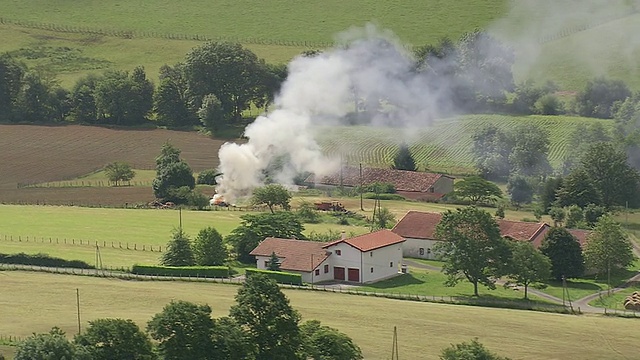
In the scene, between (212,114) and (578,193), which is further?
(212,114)

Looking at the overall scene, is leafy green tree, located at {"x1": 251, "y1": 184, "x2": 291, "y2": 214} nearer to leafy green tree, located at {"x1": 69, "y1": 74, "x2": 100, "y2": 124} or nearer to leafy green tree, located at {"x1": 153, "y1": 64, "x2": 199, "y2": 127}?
leafy green tree, located at {"x1": 153, "y1": 64, "x2": 199, "y2": 127}

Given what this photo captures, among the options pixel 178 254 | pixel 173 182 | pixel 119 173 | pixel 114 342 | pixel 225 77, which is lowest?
pixel 114 342

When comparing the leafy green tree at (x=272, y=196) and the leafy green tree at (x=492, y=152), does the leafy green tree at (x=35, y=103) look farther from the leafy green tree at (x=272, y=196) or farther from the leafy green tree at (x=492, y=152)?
the leafy green tree at (x=272, y=196)

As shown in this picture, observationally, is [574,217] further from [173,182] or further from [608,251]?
[173,182]

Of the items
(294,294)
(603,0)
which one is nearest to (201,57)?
(603,0)

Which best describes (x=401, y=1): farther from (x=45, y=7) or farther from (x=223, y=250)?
(x=223, y=250)

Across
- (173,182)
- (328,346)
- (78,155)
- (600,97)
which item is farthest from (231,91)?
(328,346)

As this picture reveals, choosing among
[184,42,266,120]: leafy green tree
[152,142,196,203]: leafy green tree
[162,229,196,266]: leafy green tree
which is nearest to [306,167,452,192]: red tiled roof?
[152,142,196,203]: leafy green tree
